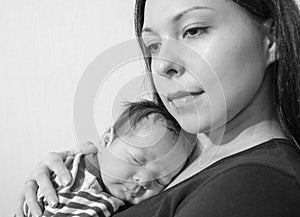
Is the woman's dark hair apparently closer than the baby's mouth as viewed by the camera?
Yes

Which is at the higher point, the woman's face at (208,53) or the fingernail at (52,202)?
the woman's face at (208,53)

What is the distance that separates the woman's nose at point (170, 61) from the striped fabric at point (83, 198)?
273 millimetres

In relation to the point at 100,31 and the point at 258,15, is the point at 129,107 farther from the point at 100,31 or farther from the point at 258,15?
the point at 100,31

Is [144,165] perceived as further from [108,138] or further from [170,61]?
[170,61]

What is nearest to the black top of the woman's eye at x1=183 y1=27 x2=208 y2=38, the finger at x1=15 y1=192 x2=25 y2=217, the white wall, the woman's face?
the woman's face

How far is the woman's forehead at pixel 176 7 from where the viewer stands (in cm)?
79

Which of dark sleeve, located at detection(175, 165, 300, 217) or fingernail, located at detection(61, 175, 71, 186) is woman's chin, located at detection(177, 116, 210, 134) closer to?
dark sleeve, located at detection(175, 165, 300, 217)

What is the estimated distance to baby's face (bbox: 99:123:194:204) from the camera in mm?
955

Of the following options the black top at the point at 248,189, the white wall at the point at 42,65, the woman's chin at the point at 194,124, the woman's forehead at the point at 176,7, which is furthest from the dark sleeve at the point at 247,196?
the white wall at the point at 42,65

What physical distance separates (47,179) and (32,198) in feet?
0.16

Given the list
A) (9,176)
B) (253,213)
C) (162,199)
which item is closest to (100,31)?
(9,176)

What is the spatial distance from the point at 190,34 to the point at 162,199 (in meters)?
0.28

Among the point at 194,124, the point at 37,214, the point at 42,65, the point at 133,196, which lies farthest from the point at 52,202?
the point at 42,65

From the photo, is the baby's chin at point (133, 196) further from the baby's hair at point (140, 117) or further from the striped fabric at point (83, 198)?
the baby's hair at point (140, 117)
